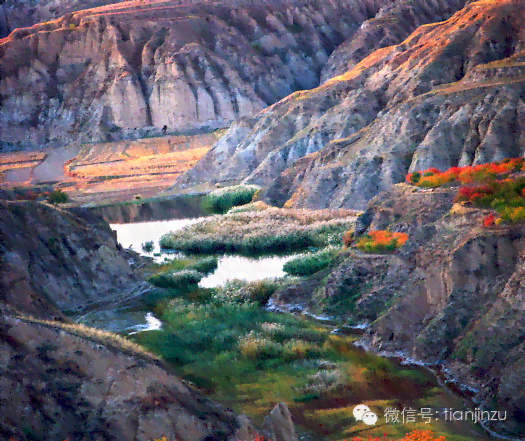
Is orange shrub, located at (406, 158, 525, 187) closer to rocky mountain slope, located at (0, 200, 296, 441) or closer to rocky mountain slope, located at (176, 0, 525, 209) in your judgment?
rocky mountain slope, located at (0, 200, 296, 441)

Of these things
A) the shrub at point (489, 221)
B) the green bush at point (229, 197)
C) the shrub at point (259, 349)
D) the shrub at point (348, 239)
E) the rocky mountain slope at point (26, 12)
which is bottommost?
the green bush at point (229, 197)

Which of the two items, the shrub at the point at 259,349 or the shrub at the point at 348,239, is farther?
the shrub at the point at 348,239

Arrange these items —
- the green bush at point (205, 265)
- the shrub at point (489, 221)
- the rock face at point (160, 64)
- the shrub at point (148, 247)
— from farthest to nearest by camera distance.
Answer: the rock face at point (160, 64), the shrub at point (148, 247), the green bush at point (205, 265), the shrub at point (489, 221)

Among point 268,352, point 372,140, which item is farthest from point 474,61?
point 268,352

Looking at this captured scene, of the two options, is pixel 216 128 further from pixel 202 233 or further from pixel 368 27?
pixel 202 233

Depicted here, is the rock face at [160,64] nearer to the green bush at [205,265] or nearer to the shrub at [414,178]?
the green bush at [205,265]

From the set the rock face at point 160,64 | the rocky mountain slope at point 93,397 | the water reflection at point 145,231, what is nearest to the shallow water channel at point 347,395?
the rocky mountain slope at point 93,397

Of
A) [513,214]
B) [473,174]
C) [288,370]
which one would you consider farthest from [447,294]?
[473,174]
